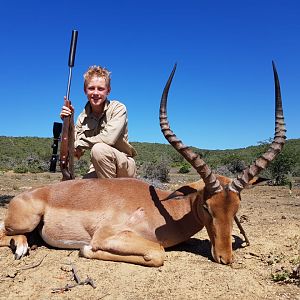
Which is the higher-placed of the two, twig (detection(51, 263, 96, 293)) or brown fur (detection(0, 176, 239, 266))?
brown fur (detection(0, 176, 239, 266))

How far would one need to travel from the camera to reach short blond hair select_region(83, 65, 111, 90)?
283 inches

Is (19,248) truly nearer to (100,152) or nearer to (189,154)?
(100,152)

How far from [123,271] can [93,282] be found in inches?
18.4

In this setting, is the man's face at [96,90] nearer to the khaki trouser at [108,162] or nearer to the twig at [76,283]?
the khaki trouser at [108,162]

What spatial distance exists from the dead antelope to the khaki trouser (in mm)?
703

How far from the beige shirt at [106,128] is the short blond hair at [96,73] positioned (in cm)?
47

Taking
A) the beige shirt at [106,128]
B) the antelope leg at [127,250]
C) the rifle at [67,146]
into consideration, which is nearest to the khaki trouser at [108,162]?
the beige shirt at [106,128]

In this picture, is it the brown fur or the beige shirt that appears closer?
the brown fur

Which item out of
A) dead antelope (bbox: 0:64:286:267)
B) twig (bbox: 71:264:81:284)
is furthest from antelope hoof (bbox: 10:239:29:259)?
twig (bbox: 71:264:81:284)

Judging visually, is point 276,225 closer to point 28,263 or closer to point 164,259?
point 164,259

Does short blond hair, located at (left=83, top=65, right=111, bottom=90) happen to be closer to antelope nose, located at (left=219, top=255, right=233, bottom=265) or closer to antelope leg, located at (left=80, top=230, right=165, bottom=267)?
antelope leg, located at (left=80, top=230, right=165, bottom=267)

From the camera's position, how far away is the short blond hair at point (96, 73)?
7.19 m

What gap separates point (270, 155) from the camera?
5316 mm

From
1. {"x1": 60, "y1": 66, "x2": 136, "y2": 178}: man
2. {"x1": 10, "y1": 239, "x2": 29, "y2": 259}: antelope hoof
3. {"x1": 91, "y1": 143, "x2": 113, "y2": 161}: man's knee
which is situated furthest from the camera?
{"x1": 60, "y1": 66, "x2": 136, "y2": 178}: man
